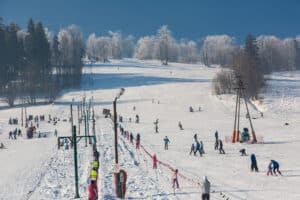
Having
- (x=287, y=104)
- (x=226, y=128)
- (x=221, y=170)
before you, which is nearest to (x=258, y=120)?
(x=226, y=128)

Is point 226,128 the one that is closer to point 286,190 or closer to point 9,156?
point 9,156

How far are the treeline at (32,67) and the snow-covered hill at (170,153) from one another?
7.30 m

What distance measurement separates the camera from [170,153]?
1446 inches

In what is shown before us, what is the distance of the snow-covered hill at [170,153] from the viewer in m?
22.9

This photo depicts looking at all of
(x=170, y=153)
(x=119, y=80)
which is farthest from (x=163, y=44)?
(x=170, y=153)

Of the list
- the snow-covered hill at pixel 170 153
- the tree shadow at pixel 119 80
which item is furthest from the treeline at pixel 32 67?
the snow-covered hill at pixel 170 153

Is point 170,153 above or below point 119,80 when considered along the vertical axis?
below

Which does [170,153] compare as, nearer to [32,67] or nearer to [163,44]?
[32,67]

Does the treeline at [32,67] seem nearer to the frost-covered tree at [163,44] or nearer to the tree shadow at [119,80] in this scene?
the tree shadow at [119,80]

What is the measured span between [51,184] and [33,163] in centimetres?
913

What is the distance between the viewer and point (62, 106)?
85.5 meters

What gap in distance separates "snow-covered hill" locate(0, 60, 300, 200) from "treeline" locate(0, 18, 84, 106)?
730cm

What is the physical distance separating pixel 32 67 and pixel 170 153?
74.4 m

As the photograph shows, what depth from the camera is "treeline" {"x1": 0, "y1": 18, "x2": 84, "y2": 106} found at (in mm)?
97812
